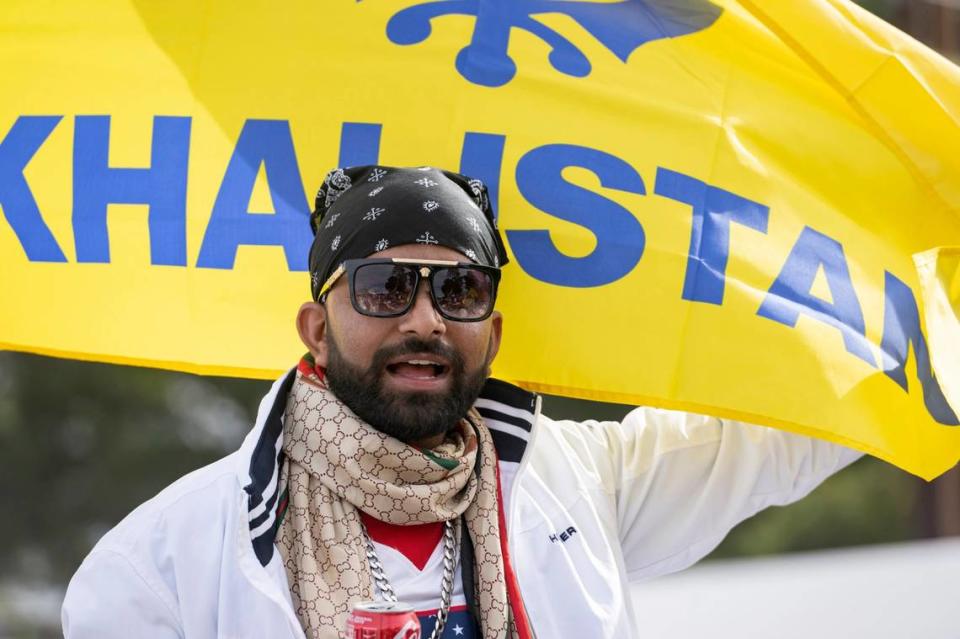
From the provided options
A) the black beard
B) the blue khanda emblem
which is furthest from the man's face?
the blue khanda emblem

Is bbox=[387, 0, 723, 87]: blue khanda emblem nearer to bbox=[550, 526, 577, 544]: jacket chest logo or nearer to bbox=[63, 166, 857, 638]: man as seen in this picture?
bbox=[63, 166, 857, 638]: man

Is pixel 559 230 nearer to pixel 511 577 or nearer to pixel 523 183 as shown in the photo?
pixel 523 183

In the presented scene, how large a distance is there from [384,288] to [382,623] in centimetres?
75

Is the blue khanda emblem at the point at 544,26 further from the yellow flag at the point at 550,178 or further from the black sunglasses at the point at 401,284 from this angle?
the black sunglasses at the point at 401,284

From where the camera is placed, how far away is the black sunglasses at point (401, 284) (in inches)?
123

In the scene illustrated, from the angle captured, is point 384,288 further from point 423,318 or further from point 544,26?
point 544,26

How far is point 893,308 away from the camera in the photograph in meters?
3.63

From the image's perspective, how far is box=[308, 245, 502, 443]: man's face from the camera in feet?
10.3

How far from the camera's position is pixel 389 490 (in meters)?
3.07

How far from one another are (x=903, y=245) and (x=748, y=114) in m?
0.48

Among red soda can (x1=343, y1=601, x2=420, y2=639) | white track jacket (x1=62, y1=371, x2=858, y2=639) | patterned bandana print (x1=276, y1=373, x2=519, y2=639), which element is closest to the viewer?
red soda can (x1=343, y1=601, x2=420, y2=639)

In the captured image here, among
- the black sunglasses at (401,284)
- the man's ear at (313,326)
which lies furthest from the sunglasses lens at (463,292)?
the man's ear at (313,326)

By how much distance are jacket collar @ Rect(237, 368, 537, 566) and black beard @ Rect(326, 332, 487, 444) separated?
0.14 metres

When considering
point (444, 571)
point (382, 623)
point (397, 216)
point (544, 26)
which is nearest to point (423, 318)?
point (397, 216)
